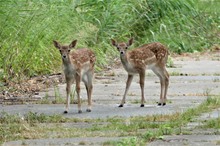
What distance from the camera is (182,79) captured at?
16141 millimetres

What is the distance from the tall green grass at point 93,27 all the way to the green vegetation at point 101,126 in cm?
429

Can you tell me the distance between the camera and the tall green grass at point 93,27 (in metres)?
15.9

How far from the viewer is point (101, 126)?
34.0 ft

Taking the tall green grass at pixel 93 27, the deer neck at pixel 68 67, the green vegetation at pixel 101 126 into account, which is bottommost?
the green vegetation at pixel 101 126

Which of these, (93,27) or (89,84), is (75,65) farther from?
(93,27)

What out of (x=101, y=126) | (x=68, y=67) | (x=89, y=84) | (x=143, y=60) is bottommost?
(x=101, y=126)

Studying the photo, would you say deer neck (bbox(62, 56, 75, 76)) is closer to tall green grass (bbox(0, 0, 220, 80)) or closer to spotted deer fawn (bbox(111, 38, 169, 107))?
spotted deer fawn (bbox(111, 38, 169, 107))

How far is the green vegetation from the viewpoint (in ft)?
31.3

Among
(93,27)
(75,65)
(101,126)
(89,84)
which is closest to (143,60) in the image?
(89,84)

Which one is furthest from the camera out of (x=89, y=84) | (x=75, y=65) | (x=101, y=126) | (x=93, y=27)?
(x=93, y=27)

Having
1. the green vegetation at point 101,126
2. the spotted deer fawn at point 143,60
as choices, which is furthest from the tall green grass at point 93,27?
the green vegetation at point 101,126

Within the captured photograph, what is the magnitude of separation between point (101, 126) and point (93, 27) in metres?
9.22

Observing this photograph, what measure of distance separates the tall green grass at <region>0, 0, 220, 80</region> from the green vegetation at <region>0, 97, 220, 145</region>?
169 inches

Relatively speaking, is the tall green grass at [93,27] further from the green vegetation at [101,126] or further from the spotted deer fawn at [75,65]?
the green vegetation at [101,126]
